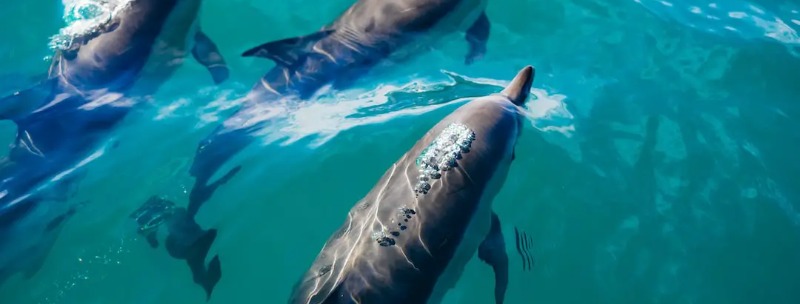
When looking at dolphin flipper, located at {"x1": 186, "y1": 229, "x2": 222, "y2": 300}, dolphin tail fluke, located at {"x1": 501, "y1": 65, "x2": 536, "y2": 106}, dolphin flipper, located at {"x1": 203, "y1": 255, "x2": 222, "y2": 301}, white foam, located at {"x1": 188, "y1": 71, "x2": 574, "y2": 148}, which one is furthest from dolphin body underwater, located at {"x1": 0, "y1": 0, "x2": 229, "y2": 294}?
dolphin tail fluke, located at {"x1": 501, "y1": 65, "x2": 536, "y2": 106}

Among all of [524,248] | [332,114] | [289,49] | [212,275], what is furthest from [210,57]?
[524,248]

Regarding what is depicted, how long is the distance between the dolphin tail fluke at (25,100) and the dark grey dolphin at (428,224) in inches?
148

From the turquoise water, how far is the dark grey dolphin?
747 mm

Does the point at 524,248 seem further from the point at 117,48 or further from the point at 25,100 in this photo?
the point at 25,100

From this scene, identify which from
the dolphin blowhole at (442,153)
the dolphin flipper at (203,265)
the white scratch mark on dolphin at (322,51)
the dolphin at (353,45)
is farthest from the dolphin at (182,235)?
the white scratch mark on dolphin at (322,51)

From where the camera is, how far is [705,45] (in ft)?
27.2

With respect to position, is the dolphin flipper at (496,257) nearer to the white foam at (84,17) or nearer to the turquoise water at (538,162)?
the turquoise water at (538,162)

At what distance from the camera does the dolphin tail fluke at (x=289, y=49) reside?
624cm

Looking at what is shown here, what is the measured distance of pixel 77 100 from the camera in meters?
6.46

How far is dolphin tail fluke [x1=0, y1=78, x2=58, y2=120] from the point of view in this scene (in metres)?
6.25

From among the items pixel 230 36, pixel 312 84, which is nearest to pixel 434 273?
pixel 312 84

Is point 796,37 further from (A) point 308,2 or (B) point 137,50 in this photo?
(B) point 137,50

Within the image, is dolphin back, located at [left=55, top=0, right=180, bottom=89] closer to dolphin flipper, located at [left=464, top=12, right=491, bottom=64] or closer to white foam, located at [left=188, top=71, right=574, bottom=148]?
white foam, located at [left=188, top=71, right=574, bottom=148]

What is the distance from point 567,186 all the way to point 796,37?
473 cm
